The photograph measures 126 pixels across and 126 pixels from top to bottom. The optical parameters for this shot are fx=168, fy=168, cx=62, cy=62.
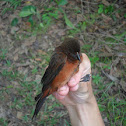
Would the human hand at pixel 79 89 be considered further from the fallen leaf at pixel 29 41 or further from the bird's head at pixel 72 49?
the fallen leaf at pixel 29 41

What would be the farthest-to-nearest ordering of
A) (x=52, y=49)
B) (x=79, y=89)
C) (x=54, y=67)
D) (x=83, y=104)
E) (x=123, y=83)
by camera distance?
(x=52, y=49) < (x=123, y=83) < (x=83, y=104) < (x=79, y=89) < (x=54, y=67)

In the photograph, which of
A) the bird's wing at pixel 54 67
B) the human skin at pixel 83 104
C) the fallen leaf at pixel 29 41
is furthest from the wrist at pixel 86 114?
the fallen leaf at pixel 29 41

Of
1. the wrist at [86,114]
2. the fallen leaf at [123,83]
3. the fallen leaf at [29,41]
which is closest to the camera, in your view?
the wrist at [86,114]

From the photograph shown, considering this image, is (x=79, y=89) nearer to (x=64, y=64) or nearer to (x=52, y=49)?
(x=64, y=64)

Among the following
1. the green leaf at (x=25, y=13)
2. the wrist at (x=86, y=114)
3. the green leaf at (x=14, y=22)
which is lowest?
the wrist at (x=86, y=114)

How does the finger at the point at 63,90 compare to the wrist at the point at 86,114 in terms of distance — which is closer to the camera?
the finger at the point at 63,90

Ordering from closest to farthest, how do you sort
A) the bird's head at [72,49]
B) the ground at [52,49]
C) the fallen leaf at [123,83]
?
the bird's head at [72,49]
the ground at [52,49]
the fallen leaf at [123,83]

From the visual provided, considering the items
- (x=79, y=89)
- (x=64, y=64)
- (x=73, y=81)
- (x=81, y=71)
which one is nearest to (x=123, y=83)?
(x=79, y=89)
